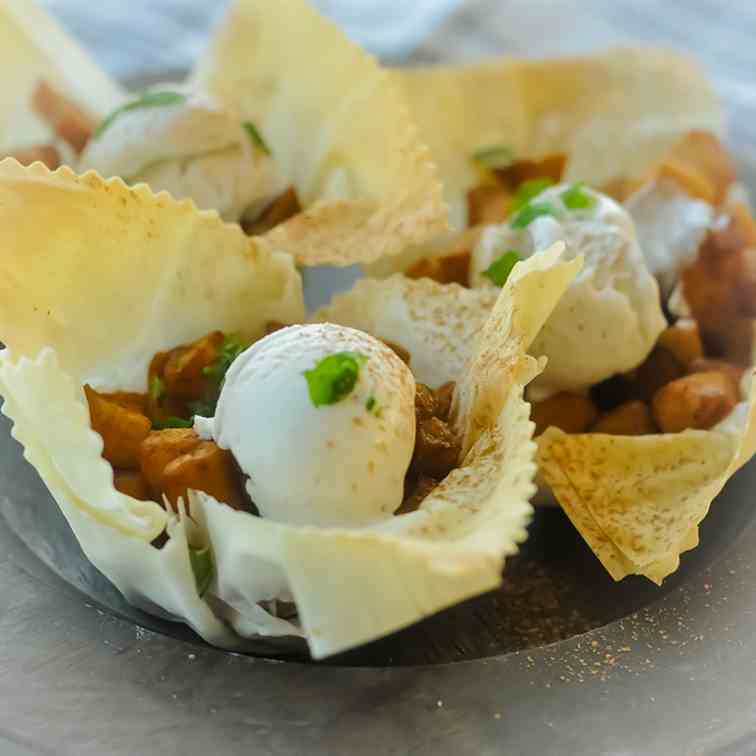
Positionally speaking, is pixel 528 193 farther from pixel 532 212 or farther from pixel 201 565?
pixel 201 565

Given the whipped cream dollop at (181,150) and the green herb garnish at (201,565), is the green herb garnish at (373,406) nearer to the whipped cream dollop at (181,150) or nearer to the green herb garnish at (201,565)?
the green herb garnish at (201,565)

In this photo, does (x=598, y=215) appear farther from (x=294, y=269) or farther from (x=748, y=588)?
(x=748, y=588)

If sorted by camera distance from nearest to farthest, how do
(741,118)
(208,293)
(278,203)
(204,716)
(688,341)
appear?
(204,716) < (208,293) < (688,341) < (278,203) < (741,118)

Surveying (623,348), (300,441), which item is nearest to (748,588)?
(623,348)

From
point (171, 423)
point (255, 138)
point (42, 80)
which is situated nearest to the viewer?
point (171, 423)

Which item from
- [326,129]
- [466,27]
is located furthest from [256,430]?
[466,27]

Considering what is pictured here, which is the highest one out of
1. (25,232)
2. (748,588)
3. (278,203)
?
(25,232)

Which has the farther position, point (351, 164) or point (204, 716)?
point (351, 164)
